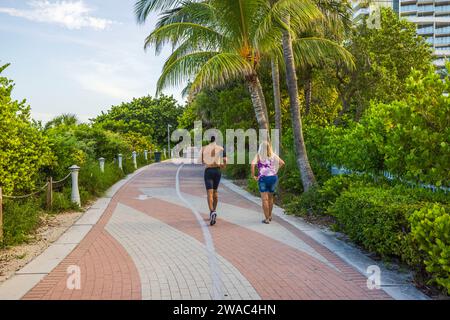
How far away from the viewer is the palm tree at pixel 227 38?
41.7ft

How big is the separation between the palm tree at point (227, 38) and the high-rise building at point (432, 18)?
272ft

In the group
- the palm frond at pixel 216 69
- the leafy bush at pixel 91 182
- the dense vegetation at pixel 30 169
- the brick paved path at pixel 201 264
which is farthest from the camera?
the leafy bush at pixel 91 182

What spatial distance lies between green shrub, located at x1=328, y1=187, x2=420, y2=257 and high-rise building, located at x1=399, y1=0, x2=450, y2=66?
88865 mm

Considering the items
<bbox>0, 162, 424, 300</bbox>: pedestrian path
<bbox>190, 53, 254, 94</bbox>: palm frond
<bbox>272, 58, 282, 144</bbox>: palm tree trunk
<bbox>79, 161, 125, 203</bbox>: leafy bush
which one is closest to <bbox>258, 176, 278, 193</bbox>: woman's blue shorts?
<bbox>0, 162, 424, 300</bbox>: pedestrian path

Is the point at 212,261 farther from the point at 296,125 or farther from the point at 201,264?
the point at 296,125

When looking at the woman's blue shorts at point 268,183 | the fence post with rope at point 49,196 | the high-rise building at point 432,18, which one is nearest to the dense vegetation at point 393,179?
the woman's blue shorts at point 268,183

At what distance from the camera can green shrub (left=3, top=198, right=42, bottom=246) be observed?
7.98 m

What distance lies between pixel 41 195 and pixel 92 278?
6620 mm

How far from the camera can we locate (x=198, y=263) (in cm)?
655

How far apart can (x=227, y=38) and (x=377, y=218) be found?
9497 millimetres

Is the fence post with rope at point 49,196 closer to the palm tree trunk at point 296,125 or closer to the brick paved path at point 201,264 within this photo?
the brick paved path at point 201,264

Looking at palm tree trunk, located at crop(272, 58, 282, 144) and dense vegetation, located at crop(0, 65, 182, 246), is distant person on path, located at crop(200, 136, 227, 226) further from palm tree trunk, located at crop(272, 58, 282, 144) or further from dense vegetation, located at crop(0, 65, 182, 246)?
palm tree trunk, located at crop(272, 58, 282, 144)

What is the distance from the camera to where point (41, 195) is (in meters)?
11.6
